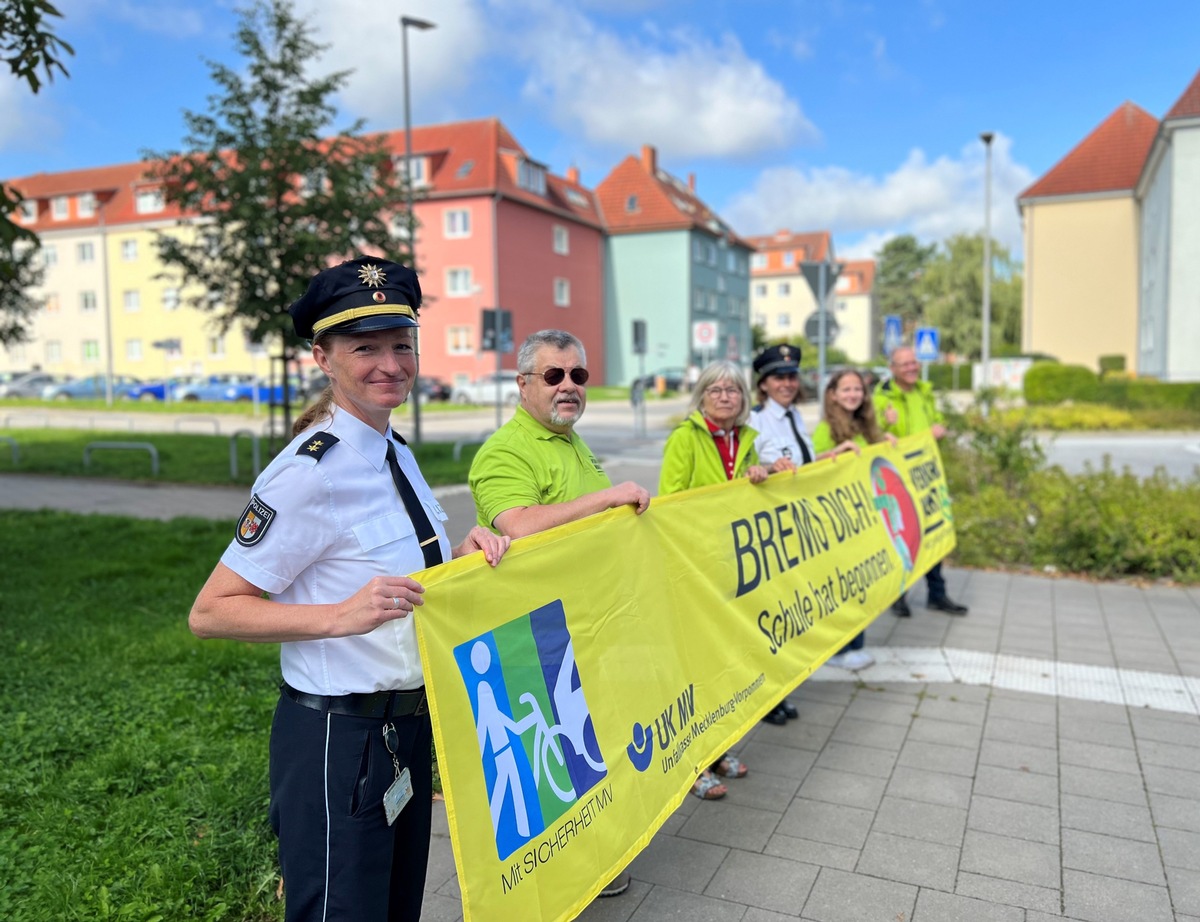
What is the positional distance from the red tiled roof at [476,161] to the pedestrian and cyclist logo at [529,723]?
44.1 meters

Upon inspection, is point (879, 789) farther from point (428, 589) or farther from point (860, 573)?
point (428, 589)

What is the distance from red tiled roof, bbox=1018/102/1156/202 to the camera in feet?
145

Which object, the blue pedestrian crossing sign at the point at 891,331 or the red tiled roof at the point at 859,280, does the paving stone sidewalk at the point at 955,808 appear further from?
the red tiled roof at the point at 859,280

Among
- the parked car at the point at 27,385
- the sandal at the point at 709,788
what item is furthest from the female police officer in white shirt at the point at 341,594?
the parked car at the point at 27,385

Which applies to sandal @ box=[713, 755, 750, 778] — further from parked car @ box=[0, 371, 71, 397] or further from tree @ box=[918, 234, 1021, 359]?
tree @ box=[918, 234, 1021, 359]

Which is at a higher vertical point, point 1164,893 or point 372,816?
point 372,816

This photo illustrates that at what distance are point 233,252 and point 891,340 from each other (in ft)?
52.4

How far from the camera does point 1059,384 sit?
30.0 m

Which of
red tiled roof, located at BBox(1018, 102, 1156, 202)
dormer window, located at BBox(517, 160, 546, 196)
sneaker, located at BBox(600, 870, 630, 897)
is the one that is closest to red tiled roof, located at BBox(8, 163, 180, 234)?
dormer window, located at BBox(517, 160, 546, 196)

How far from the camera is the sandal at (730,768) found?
14.0 ft

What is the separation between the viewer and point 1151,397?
27.2m

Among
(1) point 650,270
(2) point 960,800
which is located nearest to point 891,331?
(2) point 960,800

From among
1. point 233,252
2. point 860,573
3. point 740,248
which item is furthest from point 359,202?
point 740,248

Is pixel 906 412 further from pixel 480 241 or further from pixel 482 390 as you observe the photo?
pixel 480 241
